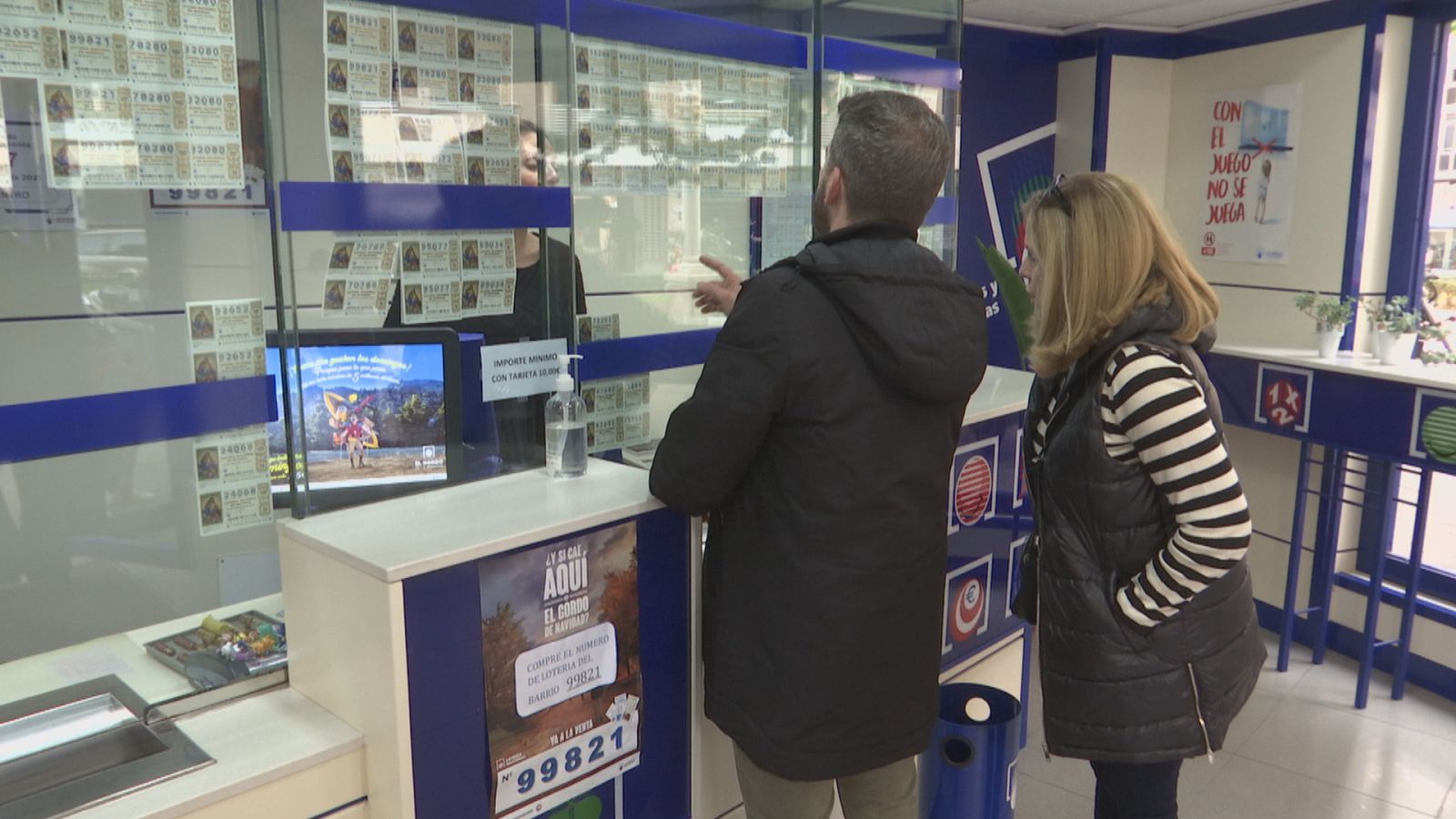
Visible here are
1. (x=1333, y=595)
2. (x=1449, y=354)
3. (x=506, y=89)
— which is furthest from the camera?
(x=1333, y=595)

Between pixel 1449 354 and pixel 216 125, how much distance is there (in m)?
3.95

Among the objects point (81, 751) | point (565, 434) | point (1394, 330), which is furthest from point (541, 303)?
point (1394, 330)

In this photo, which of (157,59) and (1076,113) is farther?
(1076,113)

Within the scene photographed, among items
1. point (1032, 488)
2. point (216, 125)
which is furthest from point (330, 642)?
point (1032, 488)

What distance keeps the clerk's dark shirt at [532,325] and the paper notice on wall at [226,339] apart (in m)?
0.36

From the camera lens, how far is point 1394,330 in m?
3.68

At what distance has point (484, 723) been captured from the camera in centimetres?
150

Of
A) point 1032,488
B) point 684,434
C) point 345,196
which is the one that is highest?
point 345,196

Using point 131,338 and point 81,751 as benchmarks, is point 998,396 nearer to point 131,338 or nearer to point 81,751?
point 81,751

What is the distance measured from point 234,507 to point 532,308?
0.61 metres

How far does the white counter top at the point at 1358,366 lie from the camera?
342 centimetres

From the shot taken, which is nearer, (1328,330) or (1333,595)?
(1328,330)

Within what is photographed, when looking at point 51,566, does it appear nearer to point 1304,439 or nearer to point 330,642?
point 330,642

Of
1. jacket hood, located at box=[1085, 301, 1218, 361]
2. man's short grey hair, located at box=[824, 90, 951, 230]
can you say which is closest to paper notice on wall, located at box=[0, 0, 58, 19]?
man's short grey hair, located at box=[824, 90, 951, 230]
